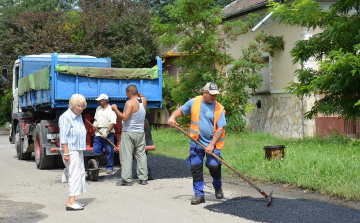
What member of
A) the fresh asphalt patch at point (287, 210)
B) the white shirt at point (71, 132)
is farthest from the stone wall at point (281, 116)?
the white shirt at point (71, 132)

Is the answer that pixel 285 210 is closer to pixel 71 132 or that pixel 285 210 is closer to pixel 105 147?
pixel 71 132

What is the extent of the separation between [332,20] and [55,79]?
7.72 m

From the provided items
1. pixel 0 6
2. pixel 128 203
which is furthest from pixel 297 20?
pixel 0 6

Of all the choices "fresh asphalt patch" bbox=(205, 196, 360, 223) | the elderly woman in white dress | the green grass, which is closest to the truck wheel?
the elderly woman in white dress

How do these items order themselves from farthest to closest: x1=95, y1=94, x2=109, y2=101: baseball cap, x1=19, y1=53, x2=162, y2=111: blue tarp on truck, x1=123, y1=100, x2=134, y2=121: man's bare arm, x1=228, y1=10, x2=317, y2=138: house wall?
x1=228, y1=10, x2=317, y2=138: house wall, x1=19, y1=53, x2=162, y2=111: blue tarp on truck, x1=95, y1=94, x2=109, y2=101: baseball cap, x1=123, y1=100, x2=134, y2=121: man's bare arm

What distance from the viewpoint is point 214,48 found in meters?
18.5

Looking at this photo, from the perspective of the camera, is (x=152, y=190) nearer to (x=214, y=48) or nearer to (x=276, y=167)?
(x=276, y=167)

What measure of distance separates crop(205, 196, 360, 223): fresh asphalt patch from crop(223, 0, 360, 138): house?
10.3 meters

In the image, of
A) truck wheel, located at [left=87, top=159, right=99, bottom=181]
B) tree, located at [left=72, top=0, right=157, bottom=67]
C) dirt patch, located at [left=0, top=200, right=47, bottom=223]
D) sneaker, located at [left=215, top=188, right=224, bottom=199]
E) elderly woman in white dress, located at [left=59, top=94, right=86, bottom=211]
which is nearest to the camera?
dirt patch, located at [left=0, top=200, right=47, bottom=223]

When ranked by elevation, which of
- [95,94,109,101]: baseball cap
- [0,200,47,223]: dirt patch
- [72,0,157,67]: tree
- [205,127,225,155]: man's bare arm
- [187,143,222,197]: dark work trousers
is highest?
[72,0,157,67]: tree

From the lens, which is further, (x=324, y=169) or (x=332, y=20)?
(x=332, y=20)

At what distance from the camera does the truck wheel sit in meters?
9.59

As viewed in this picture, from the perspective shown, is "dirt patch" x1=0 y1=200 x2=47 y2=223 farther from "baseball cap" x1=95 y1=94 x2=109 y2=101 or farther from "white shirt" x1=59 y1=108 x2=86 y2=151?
"baseball cap" x1=95 y1=94 x2=109 y2=101

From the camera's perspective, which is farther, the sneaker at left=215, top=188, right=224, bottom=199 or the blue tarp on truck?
the blue tarp on truck
